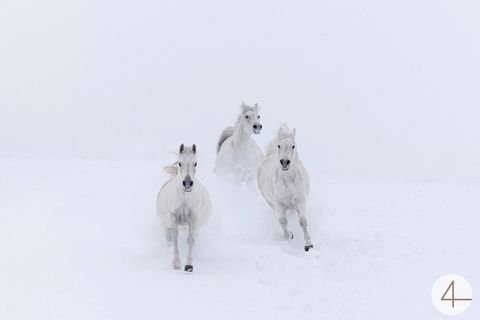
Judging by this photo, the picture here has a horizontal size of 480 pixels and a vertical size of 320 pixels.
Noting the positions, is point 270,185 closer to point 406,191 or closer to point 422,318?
point 422,318

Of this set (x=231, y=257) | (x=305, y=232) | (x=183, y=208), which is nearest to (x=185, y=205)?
(x=183, y=208)

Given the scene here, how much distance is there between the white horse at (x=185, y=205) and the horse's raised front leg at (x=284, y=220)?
70.0 inches

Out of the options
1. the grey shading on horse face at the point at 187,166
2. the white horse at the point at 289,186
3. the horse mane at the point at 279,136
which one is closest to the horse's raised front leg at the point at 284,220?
the white horse at the point at 289,186

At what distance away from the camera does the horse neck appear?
1502 centimetres

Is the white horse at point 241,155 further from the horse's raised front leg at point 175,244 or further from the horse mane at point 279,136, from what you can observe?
the horse's raised front leg at point 175,244

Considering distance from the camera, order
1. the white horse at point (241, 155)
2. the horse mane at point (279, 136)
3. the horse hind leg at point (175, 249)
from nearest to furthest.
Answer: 1. the horse hind leg at point (175, 249)
2. the horse mane at point (279, 136)
3. the white horse at point (241, 155)

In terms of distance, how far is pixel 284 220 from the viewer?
36.0 feet

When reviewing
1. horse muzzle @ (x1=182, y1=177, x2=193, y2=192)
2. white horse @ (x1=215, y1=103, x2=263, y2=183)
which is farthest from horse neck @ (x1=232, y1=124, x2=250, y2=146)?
horse muzzle @ (x1=182, y1=177, x2=193, y2=192)

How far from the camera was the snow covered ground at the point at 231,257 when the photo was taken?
23.7ft

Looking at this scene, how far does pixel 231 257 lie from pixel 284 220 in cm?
182

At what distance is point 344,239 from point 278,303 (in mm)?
3615

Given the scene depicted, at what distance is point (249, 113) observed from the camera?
14.7m

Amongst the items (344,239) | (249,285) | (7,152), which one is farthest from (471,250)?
(7,152)

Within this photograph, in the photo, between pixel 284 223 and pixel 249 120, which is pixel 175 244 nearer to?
pixel 284 223
